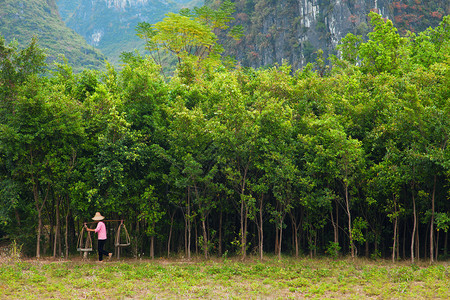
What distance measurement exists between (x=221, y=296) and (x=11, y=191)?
10933mm

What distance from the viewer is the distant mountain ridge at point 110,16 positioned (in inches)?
5615

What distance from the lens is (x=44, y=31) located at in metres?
83.1

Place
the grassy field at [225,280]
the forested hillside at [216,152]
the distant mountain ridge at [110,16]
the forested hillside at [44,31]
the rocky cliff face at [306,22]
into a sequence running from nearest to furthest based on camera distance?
1. the grassy field at [225,280]
2. the forested hillside at [216,152]
3. the rocky cliff face at [306,22]
4. the forested hillside at [44,31]
5. the distant mountain ridge at [110,16]

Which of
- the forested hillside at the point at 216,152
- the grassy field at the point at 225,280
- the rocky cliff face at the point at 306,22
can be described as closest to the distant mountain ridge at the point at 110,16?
the rocky cliff face at the point at 306,22

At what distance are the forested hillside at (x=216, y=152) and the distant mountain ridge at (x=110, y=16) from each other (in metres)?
120

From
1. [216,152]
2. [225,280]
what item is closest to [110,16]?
[216,152]

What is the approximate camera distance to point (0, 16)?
77.0 m

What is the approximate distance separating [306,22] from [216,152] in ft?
187

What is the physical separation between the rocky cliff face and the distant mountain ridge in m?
64.0

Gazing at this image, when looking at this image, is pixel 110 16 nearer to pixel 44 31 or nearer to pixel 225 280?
pixel 44 31

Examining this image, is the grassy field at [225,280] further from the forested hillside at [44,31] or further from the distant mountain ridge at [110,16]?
the distant mountain ridge at [110,16]

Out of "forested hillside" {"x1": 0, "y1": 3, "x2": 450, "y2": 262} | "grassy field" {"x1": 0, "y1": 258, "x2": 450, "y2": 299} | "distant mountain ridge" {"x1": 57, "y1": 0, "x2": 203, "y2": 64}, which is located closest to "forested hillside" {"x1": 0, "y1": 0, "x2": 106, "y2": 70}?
"distant mountain ridge" {"x1": 57, "y1": 0, "x2": 203, "y2": 64}

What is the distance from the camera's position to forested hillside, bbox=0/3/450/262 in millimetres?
16969

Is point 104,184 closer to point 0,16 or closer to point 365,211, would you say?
point 365,211
